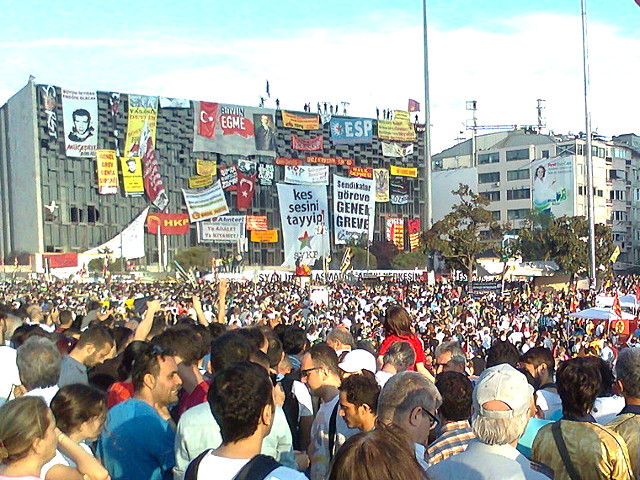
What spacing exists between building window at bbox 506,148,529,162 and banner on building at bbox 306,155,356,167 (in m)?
15.1

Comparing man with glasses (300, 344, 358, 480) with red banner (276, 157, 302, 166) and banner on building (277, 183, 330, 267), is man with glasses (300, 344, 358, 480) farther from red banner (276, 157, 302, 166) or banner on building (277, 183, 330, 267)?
red banner (276, 157, 302, 166)

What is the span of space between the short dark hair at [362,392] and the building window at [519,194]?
81.9 m

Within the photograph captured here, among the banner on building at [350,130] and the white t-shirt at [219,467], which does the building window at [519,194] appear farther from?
the white t-shirt at [219,467]

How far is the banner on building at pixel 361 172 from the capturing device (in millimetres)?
85938

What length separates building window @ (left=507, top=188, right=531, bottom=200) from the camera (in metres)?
84.0

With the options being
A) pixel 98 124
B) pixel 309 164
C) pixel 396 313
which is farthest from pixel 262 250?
pixel 396 313

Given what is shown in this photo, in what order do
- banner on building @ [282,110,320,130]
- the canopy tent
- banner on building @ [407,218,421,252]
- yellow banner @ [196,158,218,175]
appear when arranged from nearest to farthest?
the canopy tent < yellow banner @ [196,158,218,175] < banner on building @ [282,110,320,130] < banner on building @ [407,218,421,252]

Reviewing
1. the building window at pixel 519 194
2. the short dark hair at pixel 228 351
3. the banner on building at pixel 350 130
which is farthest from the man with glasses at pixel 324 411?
the building window at pixel 519 194

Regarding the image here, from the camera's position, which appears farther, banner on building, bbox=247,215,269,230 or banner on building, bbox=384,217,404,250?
banner on building, bbox=384,217,404,250

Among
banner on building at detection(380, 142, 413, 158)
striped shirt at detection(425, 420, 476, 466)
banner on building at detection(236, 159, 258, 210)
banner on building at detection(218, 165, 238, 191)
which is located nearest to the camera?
striped shirt at detection(425, 420, 476, 466)

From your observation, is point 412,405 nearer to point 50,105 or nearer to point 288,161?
point 50,105

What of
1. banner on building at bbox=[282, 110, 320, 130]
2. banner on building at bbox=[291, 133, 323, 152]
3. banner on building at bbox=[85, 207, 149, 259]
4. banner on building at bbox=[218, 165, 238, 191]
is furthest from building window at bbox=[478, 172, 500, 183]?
banner on building at bbox=[85, 207, 149, 259]

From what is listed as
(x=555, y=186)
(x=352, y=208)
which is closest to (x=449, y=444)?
(x=555, y=186)

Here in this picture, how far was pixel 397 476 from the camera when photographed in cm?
233
